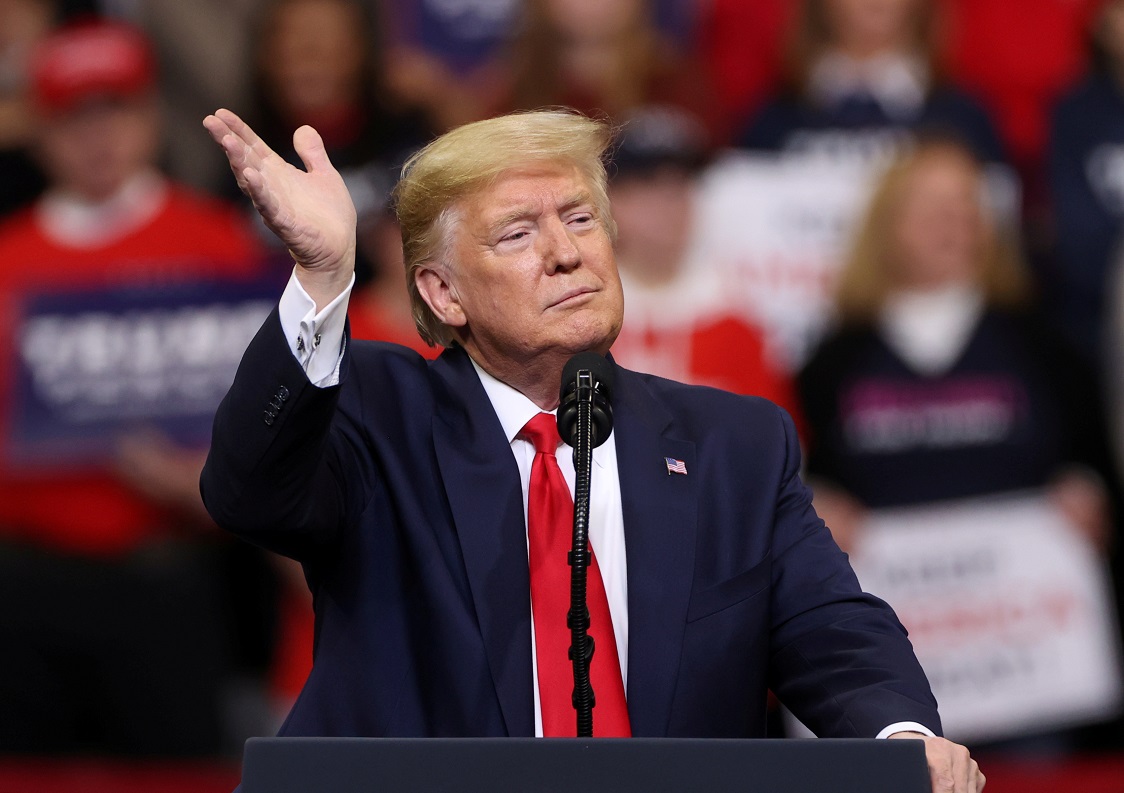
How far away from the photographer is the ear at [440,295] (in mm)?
2158

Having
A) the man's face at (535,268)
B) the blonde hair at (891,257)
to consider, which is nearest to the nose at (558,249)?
the man's face at (535,268)

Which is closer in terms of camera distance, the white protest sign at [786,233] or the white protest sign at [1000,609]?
the white protest sign at [1000,609]

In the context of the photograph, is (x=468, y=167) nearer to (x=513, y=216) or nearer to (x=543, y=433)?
(x=513, y=216)

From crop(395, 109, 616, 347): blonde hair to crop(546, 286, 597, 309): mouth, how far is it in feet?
0.57

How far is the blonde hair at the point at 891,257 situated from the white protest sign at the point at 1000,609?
60 cm

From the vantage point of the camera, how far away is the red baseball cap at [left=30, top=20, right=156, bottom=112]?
15.1 feet

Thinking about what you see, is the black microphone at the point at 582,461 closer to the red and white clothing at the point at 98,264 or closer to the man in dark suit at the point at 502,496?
the man in dark suit at the point at 502,496

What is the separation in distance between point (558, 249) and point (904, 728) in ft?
2.41

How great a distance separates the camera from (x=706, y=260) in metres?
4.63

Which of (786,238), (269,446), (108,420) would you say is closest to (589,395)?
(269,446)

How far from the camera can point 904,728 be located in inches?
69.1

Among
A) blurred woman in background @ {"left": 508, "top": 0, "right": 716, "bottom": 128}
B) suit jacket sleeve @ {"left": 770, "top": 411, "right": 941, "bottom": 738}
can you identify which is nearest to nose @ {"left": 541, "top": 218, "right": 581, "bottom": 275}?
suit jacket sleeve @ {"left": 770, "top": 411, "right": 941, "bottom": 738}

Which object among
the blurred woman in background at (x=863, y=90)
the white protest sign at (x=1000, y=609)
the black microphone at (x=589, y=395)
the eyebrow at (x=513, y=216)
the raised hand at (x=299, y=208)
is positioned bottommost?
the white protest sign at (x=1000, y=609)

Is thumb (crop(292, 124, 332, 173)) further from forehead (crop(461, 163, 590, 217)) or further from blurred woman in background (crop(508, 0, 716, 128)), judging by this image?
blurred woman in background (crop(508, 0, 716, 128))
